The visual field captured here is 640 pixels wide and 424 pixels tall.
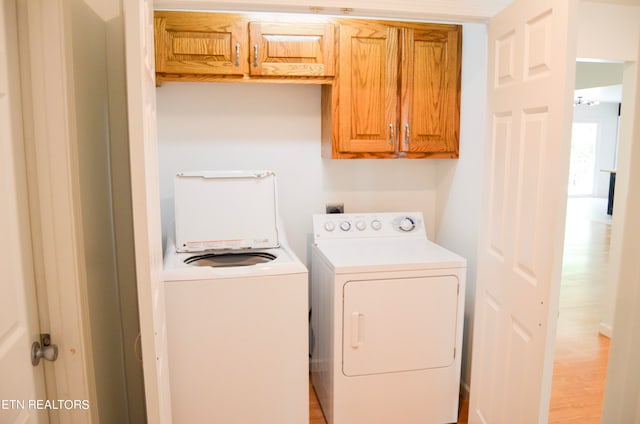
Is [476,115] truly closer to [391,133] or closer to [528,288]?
[391,133]

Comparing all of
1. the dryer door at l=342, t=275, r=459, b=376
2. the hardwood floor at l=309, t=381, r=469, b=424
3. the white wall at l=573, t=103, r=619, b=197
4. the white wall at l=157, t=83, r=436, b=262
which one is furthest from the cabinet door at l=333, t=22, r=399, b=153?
the white wall at l=573, t=103, r=619, b=197

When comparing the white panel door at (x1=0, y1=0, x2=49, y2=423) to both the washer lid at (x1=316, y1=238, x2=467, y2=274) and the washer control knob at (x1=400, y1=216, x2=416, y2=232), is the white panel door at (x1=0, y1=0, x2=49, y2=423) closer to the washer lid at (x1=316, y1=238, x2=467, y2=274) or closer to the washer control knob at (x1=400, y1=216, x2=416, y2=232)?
the washer lid at (x1=316, y1=238, x2=467, y2=274)

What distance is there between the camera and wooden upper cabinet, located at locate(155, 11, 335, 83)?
2.32 metres

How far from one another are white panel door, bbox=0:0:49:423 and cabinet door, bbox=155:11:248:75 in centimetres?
116

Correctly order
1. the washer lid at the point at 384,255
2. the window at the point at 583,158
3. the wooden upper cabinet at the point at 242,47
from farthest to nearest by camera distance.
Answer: the window at the point at 583,158 → the wooden upper cabinet at the point at 242,47 → the washer lid at the point at 384,255

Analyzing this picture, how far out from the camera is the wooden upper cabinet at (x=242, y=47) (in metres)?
2.32

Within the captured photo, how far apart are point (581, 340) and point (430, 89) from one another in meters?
2.27

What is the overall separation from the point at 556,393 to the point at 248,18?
2.74m

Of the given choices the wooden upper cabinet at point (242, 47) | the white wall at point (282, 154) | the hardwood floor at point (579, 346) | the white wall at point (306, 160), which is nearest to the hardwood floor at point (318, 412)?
the hardwood floor at point (579, 346)

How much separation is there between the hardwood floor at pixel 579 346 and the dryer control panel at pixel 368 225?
978mm

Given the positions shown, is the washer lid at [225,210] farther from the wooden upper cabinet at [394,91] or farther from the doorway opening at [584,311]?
the doorway opening at [584,311]

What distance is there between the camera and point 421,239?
2.80 metres

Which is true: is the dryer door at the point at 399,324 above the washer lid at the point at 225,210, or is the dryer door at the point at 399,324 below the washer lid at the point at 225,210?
below

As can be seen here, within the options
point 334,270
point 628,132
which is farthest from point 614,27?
point 334,270
